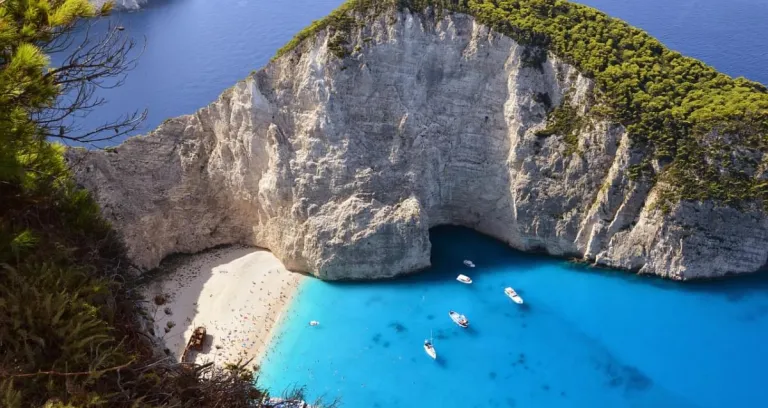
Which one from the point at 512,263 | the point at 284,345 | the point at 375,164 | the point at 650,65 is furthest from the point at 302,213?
the point at 650,65

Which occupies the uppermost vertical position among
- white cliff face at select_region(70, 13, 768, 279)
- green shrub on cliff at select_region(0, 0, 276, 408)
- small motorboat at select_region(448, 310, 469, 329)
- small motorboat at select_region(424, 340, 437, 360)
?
green shrub on cliff at select_region(0, 0, 276, 408)

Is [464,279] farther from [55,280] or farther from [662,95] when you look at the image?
[55,280]

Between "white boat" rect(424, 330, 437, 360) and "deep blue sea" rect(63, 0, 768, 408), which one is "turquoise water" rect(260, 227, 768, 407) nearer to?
"deep blue sea" rect(63, 0, 768, 408)

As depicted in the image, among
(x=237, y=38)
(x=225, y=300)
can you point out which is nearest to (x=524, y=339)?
(x=225, y=300)

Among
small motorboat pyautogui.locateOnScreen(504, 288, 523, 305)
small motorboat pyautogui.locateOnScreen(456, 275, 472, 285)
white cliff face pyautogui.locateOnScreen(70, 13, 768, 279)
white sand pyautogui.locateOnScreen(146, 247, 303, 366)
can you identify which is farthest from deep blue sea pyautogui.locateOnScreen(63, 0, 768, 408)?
white cliff face pyautogui.locateOnScreen(70, 13, 768, 279)

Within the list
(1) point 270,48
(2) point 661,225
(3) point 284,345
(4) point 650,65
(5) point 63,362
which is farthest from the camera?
(1) point 270,48

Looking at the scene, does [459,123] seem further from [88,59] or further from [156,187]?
[88,59]
